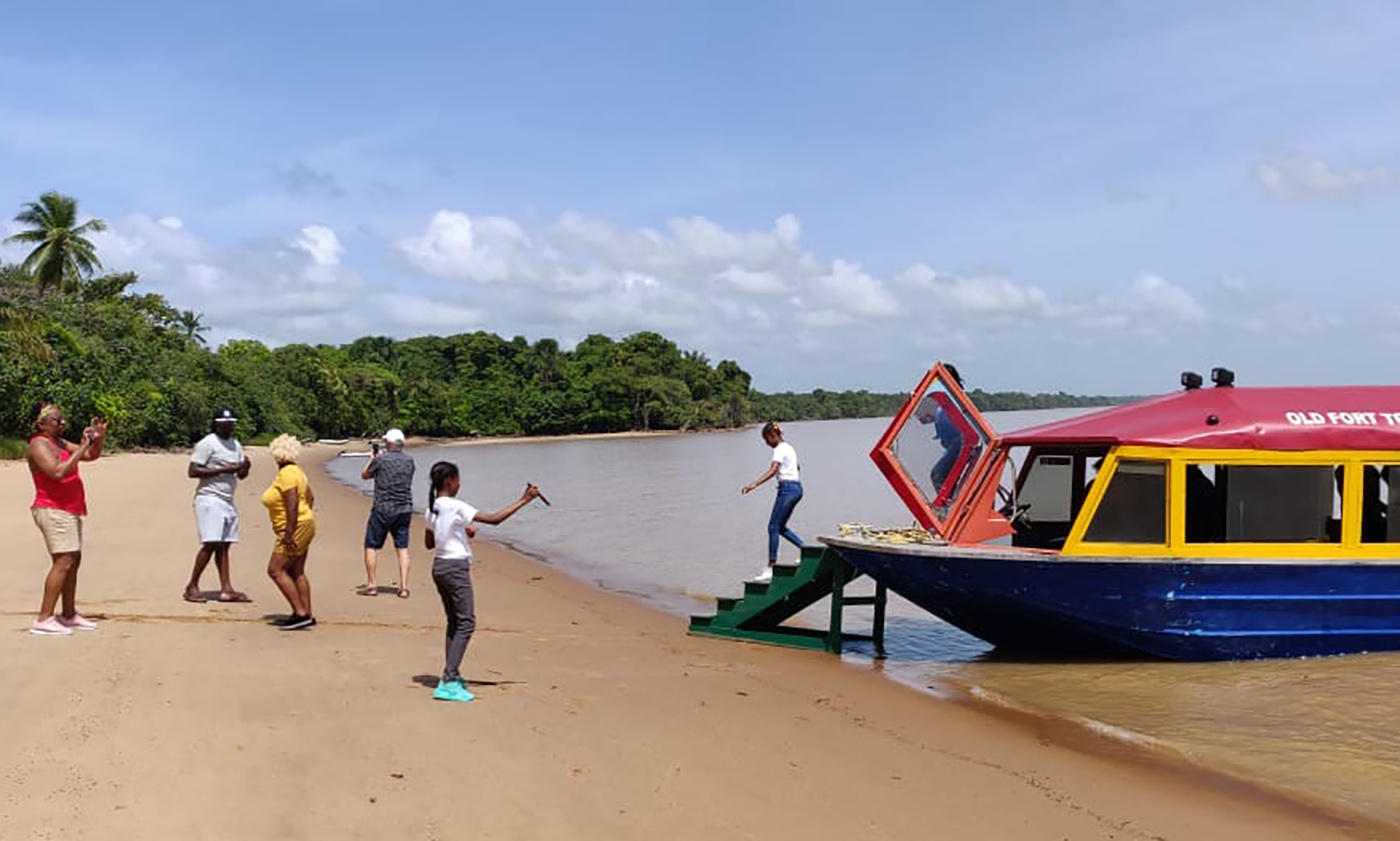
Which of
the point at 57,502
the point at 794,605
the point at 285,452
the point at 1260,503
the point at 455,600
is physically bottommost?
the point at 794,605

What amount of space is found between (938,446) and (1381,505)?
3.87 meters

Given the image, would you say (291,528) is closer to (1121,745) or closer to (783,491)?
(783,491)

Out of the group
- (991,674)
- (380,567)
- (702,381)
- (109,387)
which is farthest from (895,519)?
(702,381)

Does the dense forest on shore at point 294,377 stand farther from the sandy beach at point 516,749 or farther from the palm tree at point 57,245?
the sandy beach at point 516,749

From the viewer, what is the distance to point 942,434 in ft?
33.6

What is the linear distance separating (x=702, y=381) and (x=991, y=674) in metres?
117

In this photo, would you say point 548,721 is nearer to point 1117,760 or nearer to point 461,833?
point 461,833

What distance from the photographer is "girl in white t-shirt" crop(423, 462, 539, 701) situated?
6945 mm

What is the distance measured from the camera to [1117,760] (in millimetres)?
7086

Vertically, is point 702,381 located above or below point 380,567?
above

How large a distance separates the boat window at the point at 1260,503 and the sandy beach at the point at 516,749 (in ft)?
8.78

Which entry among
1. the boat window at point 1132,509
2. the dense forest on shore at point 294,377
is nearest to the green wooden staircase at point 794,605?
the boat window at point 1132,509

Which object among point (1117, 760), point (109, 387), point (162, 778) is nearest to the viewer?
point (162, 778)

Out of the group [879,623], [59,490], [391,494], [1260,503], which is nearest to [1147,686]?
[1260,503]
